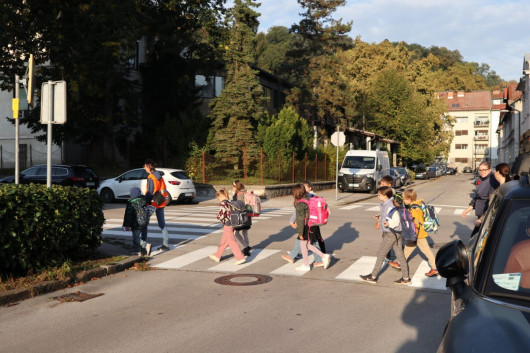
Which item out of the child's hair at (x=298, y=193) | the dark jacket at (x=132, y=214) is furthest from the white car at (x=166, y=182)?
the child's hair at (x=298, y=193)

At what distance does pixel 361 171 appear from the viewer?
106ft

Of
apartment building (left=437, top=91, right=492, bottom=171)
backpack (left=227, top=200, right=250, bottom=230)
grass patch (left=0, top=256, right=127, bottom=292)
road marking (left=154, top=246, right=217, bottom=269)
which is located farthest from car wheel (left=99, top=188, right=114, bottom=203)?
apartment building (left=437, top=91, right=492, bottom=171)

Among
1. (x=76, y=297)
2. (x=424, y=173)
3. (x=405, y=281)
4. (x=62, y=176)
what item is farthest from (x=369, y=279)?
(x=424, y=173)

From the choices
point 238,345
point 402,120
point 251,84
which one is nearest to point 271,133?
point 251,84

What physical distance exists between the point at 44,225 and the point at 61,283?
85cm

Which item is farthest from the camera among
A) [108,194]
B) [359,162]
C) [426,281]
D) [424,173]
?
[424,173]

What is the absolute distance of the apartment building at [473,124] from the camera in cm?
11944

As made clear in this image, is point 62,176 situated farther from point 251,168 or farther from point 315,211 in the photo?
point 315,211

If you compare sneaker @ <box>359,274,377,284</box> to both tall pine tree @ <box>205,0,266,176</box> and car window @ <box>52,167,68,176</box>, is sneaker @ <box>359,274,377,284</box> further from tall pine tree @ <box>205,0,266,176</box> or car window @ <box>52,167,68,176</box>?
tall pine tree @ <box>205,0,266,176</box>

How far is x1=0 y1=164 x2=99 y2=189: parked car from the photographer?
23938 mm

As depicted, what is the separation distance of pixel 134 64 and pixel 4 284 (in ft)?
102

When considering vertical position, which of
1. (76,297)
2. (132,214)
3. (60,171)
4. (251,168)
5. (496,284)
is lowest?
(76,297)

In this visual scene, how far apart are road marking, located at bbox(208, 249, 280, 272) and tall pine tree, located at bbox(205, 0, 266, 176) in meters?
17.5

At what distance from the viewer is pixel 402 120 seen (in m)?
60.1
